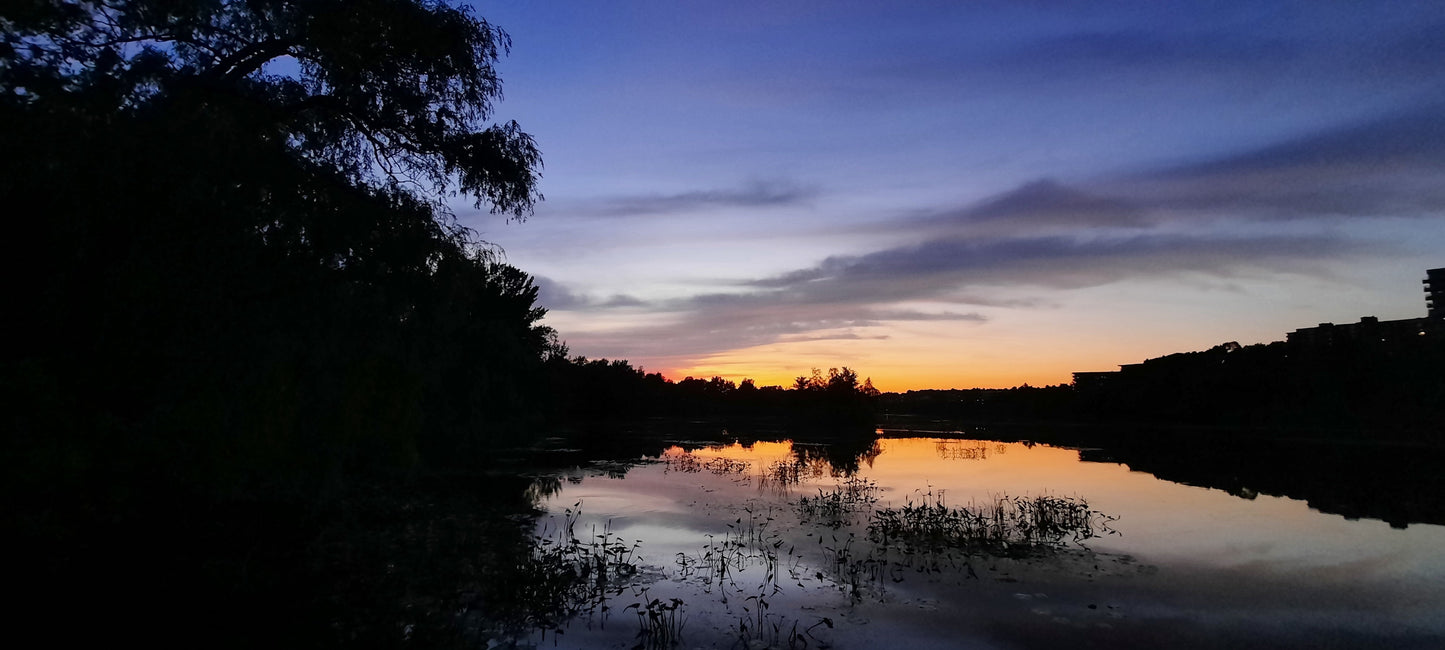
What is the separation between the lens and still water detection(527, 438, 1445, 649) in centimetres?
1113

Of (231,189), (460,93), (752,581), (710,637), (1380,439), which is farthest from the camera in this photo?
(1380,439)

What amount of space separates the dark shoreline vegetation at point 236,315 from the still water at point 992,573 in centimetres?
280

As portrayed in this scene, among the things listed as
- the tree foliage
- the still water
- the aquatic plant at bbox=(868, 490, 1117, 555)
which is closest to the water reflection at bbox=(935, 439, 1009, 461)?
the still water

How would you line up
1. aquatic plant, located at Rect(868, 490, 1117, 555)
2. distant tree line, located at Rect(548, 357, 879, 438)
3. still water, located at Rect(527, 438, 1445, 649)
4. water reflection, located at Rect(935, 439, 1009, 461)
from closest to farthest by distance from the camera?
1. still water, located at Rect(527, 438, 1445, 649)
2. aquatic plant, located at Rect(868, 490, 1117, 555)
3. water reflection, located at Rect(935, 439, 1009, 461)
4. distant tree line, located at Rect(548, 357, 879, 438)

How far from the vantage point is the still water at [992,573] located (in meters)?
11.1

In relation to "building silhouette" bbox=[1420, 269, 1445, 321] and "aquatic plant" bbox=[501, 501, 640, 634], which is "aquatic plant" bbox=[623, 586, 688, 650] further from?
"building silhouette" bbox=[1420, 269, 1445, 321]

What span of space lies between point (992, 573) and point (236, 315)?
15.4 metres

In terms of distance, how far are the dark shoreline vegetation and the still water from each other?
2799 millimetres

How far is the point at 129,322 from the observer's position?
11.7m

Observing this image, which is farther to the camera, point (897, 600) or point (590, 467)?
point (590, 467)

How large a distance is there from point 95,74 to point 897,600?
16.6m

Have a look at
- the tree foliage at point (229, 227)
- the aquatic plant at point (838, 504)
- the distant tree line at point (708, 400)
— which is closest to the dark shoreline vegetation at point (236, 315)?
the tree foliage at point (229, 227)

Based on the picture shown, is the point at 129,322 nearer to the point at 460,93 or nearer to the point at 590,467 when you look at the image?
the point at 460,93

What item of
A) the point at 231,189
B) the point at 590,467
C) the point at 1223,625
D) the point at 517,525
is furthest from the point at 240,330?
the point at 590,467
